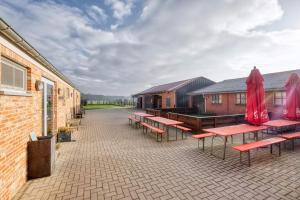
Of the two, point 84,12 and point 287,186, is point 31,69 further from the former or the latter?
point 287,186

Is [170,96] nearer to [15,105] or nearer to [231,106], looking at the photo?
[231,106]

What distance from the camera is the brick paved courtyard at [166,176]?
11.6 feet

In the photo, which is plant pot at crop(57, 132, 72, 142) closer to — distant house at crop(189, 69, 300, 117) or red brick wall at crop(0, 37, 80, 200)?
red brick wall at crop(0, 37, 80, 200)

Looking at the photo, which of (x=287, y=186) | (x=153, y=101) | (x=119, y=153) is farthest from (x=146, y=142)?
(x=153, y=101)

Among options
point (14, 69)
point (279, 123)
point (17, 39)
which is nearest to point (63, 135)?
point (14, 69)

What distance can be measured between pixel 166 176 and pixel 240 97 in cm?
1264

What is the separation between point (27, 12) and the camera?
5.42 metres

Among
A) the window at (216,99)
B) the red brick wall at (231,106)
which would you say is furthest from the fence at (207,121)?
the window at (216,99)

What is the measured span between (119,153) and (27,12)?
5.77 metres

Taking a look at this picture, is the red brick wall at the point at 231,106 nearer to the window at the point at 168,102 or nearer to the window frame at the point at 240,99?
the window frame at the point at 240,99

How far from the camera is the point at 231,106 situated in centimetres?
1517

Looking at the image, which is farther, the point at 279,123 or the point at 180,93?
the point at 180,93

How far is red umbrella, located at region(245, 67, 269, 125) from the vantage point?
248 inches

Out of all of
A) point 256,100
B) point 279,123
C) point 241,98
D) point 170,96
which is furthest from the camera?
point 170,96
